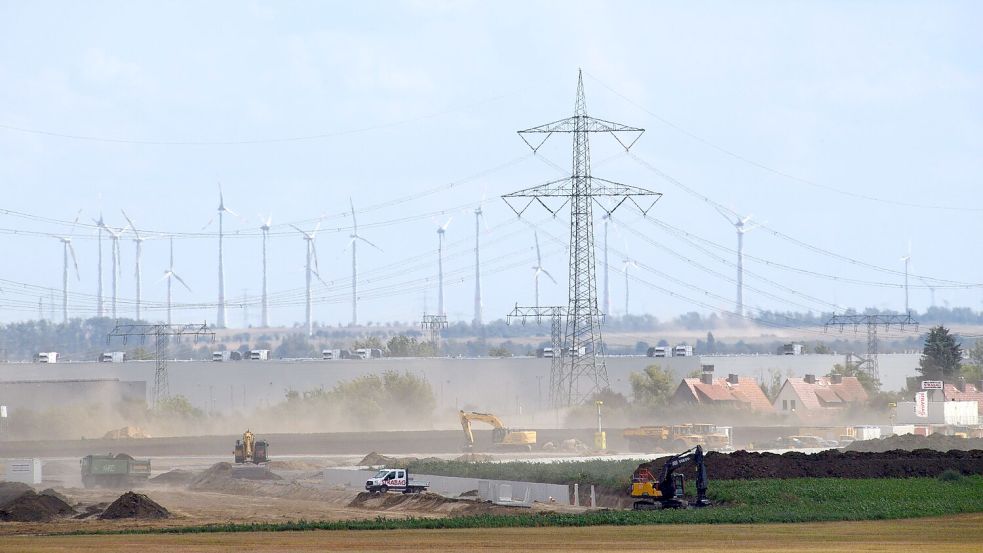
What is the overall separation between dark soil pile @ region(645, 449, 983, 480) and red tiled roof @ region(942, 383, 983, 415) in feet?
226

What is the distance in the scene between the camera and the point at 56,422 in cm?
14675

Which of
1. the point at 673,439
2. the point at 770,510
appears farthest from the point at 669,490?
the point at 673,439

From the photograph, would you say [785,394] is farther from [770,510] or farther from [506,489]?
[770,510]

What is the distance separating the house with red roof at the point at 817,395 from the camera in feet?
520

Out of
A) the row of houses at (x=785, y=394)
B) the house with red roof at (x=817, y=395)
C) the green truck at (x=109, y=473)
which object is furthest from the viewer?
the house with red roof at (x=817, y=395)

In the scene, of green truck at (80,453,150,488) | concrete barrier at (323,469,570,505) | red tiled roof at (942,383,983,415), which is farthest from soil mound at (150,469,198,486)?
red tiled roof at (942,383,983,415)

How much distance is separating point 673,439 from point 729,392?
50.3 meters

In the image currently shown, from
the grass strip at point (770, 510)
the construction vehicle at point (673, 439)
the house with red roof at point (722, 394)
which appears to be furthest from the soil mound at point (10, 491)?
the house with red roof at point (722, 394)

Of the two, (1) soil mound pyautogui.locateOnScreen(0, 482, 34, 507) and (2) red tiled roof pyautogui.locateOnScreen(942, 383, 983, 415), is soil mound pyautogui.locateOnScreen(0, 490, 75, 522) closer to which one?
(1) soil mound pyautogui.locateOnScreen(0, 482, 34, 507)

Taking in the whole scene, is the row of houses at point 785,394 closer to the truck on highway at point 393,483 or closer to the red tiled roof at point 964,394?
the red tiled roof at point 964,394

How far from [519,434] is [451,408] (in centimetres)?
6874

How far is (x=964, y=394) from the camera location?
5743 inches

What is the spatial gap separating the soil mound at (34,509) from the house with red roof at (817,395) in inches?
4235

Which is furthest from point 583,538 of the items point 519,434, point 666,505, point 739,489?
point 519,434
